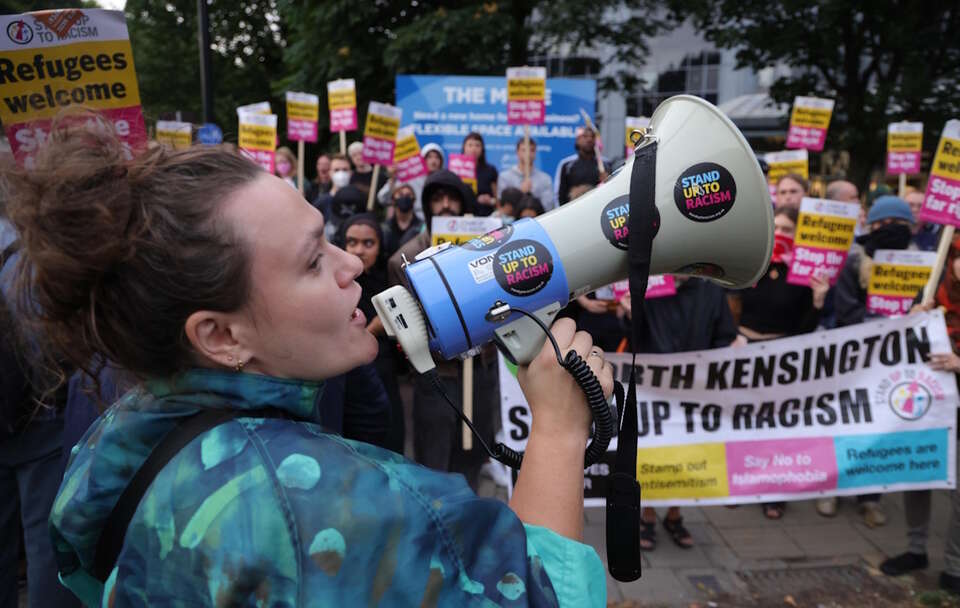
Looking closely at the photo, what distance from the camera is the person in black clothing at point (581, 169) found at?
6.73 meters

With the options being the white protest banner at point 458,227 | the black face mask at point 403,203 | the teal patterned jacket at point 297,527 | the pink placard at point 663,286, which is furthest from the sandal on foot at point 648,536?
the black face mask at point 403,203

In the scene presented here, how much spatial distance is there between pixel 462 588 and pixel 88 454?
546mm

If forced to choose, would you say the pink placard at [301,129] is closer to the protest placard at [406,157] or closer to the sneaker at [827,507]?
the protest placard at [406,157]

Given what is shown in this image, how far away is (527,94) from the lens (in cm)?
650

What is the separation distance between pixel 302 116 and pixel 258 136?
133 cm

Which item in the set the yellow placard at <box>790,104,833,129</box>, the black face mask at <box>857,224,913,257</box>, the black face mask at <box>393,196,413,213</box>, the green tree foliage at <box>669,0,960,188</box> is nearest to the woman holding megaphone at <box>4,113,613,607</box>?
the black face mask at <box>857,224,913,257</box>

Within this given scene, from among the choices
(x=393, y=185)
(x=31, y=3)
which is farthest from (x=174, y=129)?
(x=31, y=3)

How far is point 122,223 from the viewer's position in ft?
2.81

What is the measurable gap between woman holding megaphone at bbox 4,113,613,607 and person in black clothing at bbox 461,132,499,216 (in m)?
6.62

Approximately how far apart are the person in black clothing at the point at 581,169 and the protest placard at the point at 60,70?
14.8ft

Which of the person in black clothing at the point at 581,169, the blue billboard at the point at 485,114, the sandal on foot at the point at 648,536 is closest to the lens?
the sandal on foot at the point at 648,536

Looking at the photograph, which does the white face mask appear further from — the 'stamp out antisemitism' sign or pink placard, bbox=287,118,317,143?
the 'stamp out antisemitism' sign

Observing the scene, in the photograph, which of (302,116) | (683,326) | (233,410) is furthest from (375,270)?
(302,116)

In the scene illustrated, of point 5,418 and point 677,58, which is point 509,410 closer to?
point 5,418
